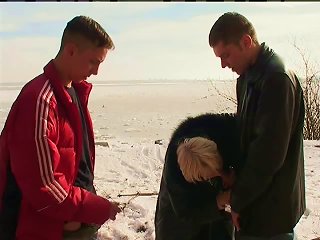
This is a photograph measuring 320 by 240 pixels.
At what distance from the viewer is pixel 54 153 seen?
2037 millimetres

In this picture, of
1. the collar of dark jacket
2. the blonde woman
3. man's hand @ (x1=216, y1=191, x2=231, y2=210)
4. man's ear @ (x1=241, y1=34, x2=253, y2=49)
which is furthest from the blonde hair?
man's ear @ (x1=241, y1=34, x2=253, y2=49)

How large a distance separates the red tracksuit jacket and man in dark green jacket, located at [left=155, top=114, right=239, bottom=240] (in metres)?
0.37

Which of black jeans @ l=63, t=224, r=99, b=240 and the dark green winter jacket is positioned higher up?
the dark green winter jacket

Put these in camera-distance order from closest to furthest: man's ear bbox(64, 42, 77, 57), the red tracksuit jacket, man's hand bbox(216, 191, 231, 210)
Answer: the red tracksuit jacket < man's ear bbox(64, 42, 77, 57) < man's hand bbox(216, 191, 231, 210)

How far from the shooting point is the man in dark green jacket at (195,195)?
7.77ft

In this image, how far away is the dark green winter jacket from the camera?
2.10m

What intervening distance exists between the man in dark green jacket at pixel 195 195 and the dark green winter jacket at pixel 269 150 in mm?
143

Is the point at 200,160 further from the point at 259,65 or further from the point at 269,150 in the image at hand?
the point at 259,65

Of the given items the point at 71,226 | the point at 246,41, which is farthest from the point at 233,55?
the point at 71,226

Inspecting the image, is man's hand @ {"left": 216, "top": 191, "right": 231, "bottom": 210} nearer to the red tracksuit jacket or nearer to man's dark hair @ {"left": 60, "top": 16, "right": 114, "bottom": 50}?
the red tracksuit jacket

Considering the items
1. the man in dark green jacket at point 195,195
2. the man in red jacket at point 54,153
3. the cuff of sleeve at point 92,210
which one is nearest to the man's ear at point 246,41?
the man in dark green jacket at point 195,195

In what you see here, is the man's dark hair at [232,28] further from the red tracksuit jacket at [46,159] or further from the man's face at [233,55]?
the red tracksuit jacket at [46,159]

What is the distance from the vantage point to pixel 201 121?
2.50 m

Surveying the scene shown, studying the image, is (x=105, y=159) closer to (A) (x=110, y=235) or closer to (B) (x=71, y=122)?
(A) (x=110, y=235)
